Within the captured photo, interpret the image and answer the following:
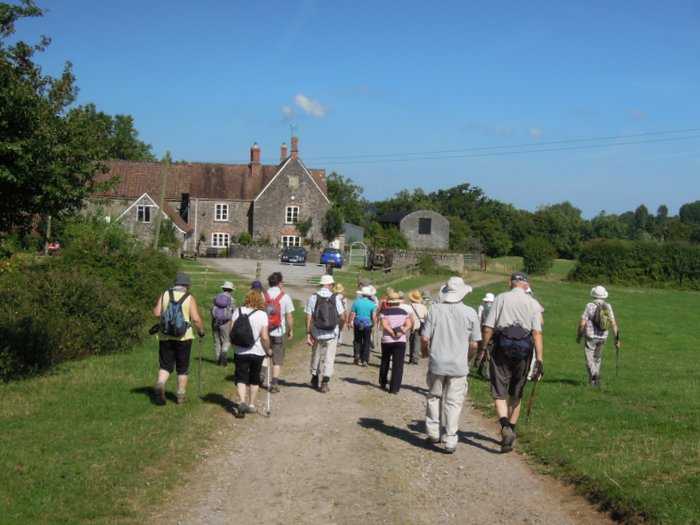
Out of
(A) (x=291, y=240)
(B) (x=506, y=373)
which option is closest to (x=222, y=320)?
(B) (x=506, y=373)

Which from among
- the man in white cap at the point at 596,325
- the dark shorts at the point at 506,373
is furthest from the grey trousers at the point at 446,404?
the man in white cap at the point at 596,325

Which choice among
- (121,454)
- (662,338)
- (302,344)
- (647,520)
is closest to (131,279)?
(302,344)

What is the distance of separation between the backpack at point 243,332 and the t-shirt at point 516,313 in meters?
3.23

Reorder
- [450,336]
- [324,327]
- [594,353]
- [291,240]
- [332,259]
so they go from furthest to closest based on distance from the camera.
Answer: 1. [291,240]
2. [332,259]
3. [594,353]
4. [324,327]
5. [450,336]

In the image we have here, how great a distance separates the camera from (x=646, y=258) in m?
63.7

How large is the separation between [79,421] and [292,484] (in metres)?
3.46

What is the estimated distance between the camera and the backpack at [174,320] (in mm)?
10773

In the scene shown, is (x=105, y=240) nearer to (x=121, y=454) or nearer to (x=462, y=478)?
(x=121, y=454)

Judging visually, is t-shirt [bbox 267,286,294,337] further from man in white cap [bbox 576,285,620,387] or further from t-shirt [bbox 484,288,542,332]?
man in white cap [bbox 576,285,620,387]

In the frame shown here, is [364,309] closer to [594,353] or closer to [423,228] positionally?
[594,353]

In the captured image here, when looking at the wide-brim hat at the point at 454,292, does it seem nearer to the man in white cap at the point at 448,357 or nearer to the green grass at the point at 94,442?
the man in white cap at the point at 448,357

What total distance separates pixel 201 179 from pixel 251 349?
2546 inches

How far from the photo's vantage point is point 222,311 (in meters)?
15.5

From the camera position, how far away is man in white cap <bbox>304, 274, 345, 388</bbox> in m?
13.2
